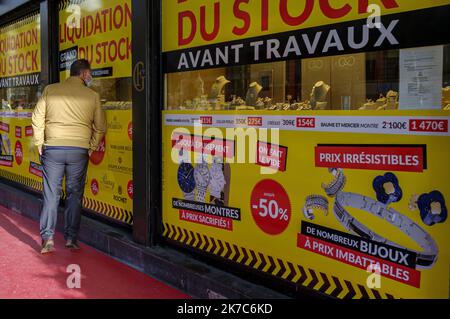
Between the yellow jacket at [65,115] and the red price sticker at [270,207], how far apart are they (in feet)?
6.57

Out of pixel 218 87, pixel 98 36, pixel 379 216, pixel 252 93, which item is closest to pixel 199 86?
pixel 218 87

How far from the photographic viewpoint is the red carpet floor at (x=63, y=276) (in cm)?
378

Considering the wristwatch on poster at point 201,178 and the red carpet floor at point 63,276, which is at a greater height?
the wristwatch on poster at point 201,178

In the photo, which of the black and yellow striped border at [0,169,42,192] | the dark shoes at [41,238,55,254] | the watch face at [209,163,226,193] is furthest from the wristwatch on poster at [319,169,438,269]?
the black and yellow striped border at [0,169,42,192]

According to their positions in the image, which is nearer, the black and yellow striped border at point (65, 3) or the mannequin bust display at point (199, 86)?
the mannequin bust display at point (199, 86)

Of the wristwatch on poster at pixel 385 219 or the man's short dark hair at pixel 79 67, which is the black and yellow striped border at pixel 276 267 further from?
the man's short dark hair at pixel 79 67

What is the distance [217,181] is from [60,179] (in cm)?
173

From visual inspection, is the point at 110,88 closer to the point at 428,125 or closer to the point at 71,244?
the point at 71,244

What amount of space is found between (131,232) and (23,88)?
11.5 ft

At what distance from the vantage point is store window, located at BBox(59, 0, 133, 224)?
4.83 m

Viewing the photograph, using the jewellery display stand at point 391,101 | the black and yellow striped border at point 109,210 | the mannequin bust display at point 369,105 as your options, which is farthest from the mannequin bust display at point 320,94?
the black and yellow striped border at point 109,210

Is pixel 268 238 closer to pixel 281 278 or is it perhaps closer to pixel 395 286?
pixel 281 278
